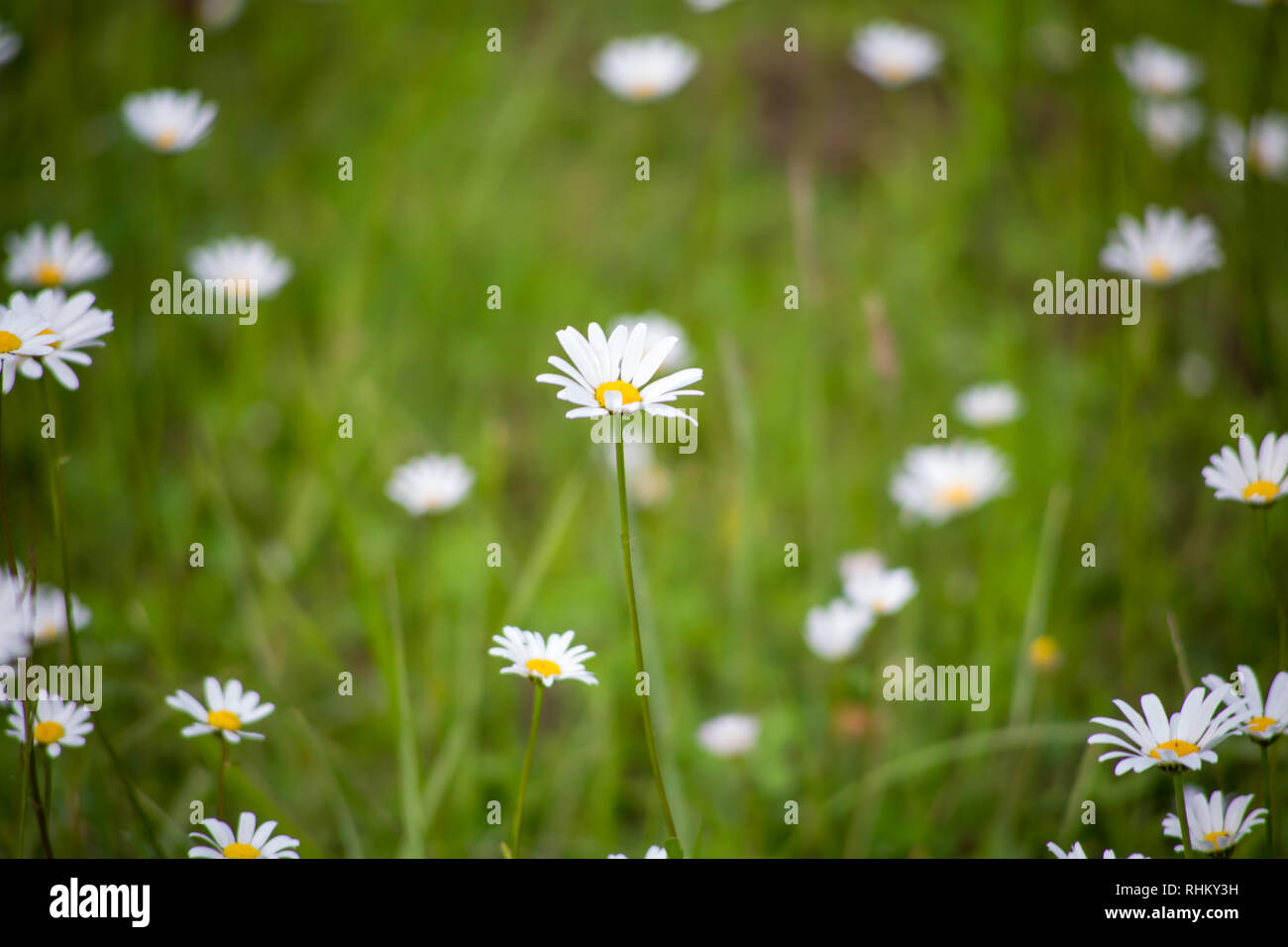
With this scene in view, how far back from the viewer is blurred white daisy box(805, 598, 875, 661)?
3.94 ft

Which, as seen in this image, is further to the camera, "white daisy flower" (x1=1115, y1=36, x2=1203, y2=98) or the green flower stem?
"white daisy flower" (x1=1115, y1=36, x2=1203, y2=98)

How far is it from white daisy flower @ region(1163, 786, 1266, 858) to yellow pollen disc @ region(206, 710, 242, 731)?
0.86 m

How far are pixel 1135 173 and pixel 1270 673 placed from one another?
1351mm

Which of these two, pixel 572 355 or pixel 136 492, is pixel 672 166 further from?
pixel 572 355

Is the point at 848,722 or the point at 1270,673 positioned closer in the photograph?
the point at 1270,673

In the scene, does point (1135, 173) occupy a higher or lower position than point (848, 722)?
higher

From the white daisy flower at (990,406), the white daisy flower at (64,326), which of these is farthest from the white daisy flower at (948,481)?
the white daisy flower at (64,326)

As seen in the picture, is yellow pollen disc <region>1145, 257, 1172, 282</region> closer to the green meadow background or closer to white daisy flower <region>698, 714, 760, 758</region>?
the green meadow background

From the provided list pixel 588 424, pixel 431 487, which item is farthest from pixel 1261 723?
pixel 588 424

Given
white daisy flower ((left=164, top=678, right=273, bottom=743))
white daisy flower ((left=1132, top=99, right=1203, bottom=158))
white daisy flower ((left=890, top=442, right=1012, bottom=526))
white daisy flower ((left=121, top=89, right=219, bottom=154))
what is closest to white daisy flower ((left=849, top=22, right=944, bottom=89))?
white daisy flower ((left=1132, top=99, right=1203, bottom=158))

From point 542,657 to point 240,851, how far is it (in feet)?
1.08

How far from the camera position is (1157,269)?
4.52ft
